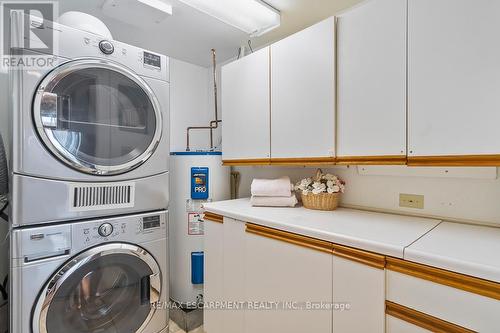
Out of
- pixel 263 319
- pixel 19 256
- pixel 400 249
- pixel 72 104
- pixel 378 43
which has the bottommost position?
pixel 263 319

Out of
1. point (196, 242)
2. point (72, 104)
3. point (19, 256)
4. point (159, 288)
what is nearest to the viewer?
point (19, 256)

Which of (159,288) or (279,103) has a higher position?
(279,103)

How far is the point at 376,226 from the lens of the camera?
116cm

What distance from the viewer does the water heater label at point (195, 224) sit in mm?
1904

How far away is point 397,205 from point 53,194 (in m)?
1.88

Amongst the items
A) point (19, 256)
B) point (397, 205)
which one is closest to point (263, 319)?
point (397, 205)

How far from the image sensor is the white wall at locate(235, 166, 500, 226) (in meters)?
1.14

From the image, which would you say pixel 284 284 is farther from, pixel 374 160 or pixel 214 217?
pixel 374 160

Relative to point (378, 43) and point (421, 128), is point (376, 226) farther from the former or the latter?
point (378, 43)

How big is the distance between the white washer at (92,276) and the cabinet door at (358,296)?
111 centimetres

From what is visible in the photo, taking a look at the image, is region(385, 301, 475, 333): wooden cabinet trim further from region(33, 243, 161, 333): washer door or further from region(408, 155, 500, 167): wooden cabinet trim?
region(33, 243, 161, 333): washer door

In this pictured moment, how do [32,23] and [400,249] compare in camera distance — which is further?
[32,23]

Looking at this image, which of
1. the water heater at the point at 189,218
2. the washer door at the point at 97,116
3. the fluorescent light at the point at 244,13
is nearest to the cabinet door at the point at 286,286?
the water heater at the point at 189,218

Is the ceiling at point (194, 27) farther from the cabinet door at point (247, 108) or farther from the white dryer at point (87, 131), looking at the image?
the white dryer at point (87, 131)
